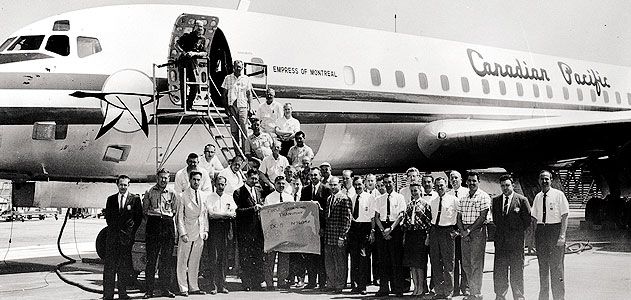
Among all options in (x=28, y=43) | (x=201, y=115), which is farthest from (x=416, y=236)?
(x=28, y=43)

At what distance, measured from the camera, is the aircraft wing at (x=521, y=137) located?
14602 millimetres

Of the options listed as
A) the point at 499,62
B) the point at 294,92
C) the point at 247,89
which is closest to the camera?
the point at 247,89

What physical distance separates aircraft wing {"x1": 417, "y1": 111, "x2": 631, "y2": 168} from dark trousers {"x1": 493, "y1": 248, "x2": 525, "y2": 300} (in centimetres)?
706

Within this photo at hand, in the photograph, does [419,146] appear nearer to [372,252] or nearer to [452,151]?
[452,151]

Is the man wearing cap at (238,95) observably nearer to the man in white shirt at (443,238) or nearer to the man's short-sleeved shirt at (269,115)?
the man's short-sleeved shirt at (269,115)

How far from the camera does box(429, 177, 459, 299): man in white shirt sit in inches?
344

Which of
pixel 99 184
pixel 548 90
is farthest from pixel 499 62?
pixel 99 184

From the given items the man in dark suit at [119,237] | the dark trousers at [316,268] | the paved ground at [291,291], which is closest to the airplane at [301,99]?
the paved ground at [291,291]

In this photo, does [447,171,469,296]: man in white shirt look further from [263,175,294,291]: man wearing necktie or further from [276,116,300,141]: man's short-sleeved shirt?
[276,116,300,141]: man's short-sleeved shirt

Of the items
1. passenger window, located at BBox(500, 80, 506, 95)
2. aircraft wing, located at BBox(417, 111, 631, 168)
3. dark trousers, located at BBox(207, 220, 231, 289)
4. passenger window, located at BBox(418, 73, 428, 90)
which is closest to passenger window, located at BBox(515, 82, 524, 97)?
passenger window, located at BBox(500, 80, 506, 95)

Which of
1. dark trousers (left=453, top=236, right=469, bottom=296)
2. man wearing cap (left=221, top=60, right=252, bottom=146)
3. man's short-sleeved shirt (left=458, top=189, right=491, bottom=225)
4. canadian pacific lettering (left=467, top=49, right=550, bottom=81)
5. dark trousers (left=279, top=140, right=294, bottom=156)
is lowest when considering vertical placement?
dark trousers (left=453, top=236, right=469, bottom=296)

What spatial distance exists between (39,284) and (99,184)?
69.7 inches

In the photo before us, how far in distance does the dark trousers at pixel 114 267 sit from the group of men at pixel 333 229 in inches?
0.5

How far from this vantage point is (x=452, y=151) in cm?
1554
